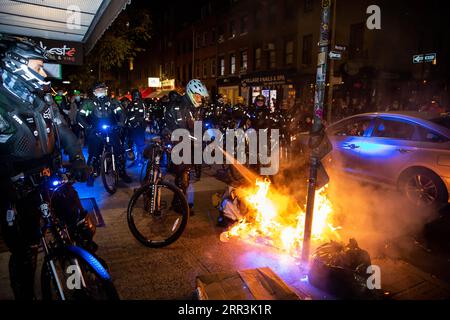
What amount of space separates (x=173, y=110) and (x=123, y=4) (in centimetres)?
169

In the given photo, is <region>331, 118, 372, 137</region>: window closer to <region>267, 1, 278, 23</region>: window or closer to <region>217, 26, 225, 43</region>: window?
<region>267, 1, 278, 23</region>: window

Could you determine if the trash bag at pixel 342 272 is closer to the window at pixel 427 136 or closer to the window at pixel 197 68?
the window at pixel 427 136

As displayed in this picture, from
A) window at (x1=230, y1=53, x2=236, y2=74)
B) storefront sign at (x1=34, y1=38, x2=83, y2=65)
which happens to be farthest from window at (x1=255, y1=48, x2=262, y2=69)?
storefront sign at (x1=34, y1=38, x2=83, y2=65)

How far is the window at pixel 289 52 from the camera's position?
26.1 m

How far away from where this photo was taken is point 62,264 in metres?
2.76

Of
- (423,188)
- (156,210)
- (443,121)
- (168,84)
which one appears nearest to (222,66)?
(168,84)

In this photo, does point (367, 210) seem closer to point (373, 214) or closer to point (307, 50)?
point (373, 214)

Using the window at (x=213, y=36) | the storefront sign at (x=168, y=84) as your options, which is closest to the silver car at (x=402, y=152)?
the window at (x=213, y=36)

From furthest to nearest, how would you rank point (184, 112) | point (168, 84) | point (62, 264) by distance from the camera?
point (168, 84)
point (184, 112)
point (62, 264)

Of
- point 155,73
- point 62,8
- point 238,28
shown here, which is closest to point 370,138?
point 62,8

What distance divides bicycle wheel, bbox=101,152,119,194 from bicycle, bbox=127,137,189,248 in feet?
6.23

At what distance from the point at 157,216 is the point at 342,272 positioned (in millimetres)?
2708

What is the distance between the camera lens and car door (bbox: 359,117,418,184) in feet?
22.8

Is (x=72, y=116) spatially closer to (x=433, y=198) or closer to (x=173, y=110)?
(x=173, y=110)
